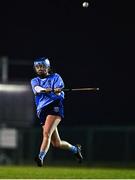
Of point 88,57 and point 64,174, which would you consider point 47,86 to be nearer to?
point 64,174

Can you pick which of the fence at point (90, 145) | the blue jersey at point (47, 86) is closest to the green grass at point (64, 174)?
the blue jersey at point (47, 86)

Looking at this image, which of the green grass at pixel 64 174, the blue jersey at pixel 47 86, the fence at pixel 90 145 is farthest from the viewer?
the fence at pixel 90 145

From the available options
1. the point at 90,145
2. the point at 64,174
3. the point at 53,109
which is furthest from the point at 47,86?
the point at 90,145

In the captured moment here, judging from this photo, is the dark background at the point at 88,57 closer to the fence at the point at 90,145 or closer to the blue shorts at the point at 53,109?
the fence at the point at 90,145

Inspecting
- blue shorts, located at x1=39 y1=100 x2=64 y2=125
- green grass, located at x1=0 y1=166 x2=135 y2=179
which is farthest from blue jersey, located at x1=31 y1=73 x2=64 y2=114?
green grass, located at x1=0 y1=166 x2=135 y2=179

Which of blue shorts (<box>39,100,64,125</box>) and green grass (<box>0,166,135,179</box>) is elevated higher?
blue shorts (<box>39,100,64,125</box>)

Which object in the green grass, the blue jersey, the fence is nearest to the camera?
the blue jersey

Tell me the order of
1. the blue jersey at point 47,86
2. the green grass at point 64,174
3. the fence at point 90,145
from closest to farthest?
the blue jersey at point 47,86
the green grass at point 64,174
the fence at point 90,145

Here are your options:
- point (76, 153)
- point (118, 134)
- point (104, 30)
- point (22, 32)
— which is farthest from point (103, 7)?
point (76, 153)

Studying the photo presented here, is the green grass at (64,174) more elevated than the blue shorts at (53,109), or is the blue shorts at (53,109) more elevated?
the blue shorts at (53,109)

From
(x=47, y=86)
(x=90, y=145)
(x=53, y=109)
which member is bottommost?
(x=90, y=145)

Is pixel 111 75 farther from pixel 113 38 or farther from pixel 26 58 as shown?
pixel 26 58

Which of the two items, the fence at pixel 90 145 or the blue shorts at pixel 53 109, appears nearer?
the blue shorts at pixel 53 109

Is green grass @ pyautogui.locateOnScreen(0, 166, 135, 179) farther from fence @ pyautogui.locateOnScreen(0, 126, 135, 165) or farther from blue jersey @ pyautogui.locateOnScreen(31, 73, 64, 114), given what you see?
fence @ pyautogui.locateOnScreen(0, 126, 135, 165)
